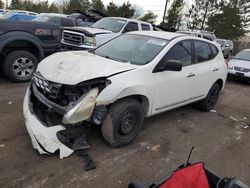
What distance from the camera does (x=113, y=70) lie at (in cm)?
363

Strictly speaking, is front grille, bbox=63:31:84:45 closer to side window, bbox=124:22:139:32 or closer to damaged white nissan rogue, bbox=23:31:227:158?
side window, bbox=124:22:139:32

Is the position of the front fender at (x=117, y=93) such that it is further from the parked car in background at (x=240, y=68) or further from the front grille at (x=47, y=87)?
the parked car in background at (x=240, y=68)

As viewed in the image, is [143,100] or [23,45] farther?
[23,45]

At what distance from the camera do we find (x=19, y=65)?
657 cm

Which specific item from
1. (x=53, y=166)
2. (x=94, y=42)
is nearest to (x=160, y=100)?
(x=53, y=166)

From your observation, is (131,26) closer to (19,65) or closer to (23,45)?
(23,45)

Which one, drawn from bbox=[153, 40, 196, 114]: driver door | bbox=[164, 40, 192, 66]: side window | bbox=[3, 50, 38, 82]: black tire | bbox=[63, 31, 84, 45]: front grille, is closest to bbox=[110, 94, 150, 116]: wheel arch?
bbox=[153, 40, 196, 114]: driver door

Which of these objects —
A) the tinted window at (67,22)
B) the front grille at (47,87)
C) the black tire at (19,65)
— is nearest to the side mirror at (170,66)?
the front grille at (47,87)

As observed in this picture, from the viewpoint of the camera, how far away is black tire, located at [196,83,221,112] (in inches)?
229

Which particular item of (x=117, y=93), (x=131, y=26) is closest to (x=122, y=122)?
(x=117, y=93)

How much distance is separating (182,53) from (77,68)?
213 cm

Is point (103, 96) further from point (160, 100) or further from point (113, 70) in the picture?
point (160, 100)

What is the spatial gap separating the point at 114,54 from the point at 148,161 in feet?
6.44

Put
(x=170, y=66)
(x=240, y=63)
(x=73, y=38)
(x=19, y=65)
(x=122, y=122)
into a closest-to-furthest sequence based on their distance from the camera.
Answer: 1. (x=122, y=122)
2. (x=170, y=66)
3. (x=19, y=65)
4. (x=73, y=38)
5. (x=240, y=63)
